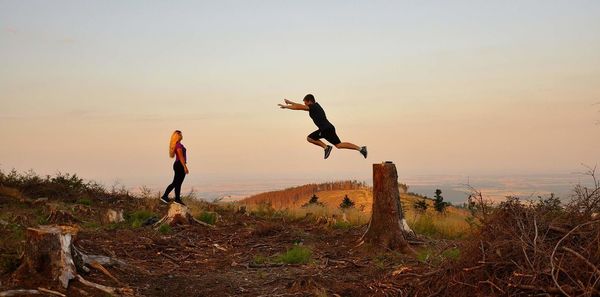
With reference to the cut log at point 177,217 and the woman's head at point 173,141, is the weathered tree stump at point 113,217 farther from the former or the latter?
the woman's head at point 173,141

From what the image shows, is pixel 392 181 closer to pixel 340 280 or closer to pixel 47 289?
pixel 340 280

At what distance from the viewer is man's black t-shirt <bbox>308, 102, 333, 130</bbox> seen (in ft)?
39.8

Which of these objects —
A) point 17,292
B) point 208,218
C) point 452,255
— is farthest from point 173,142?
point 452,255

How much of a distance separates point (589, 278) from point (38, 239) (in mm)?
5960

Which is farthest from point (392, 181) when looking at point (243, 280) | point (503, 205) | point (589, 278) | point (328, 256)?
point (589, 278)

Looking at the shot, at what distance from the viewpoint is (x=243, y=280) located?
27.5ft

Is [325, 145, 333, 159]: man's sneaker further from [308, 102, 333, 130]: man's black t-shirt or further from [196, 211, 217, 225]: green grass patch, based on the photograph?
[196, 211, 217, 225]: green grass patch

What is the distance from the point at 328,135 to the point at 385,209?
229 cm

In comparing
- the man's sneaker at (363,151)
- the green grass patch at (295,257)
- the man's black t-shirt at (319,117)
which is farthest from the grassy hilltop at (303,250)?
the man's black t-shirt at (319,117)

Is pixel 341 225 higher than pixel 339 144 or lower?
lower

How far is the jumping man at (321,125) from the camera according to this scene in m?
12.1

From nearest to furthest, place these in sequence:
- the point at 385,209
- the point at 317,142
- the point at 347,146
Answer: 1. the point at 385,209
2. the point at 347,146
3. the point at 317,142

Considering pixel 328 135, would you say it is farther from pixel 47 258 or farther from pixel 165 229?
pixel 47 258

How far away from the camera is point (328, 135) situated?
1231 centimetres
